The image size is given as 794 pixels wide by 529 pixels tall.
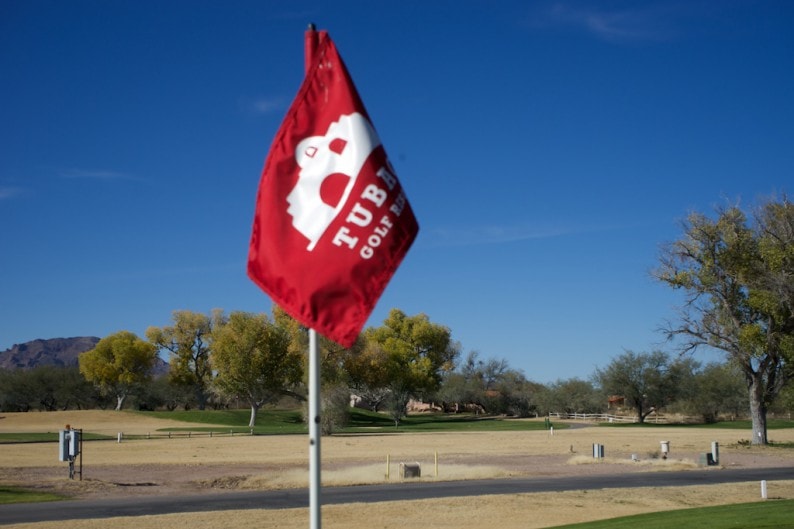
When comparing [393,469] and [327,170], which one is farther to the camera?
[393,469]

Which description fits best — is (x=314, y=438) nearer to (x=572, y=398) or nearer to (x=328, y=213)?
(x=328, y=213)

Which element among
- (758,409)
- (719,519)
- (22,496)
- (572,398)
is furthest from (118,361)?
(719,519)

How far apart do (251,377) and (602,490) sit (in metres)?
→ 62.3

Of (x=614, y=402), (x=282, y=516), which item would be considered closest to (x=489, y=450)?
(x=282, y=516)

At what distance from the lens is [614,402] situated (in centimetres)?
12900

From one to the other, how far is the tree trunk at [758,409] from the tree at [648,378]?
4864 cm

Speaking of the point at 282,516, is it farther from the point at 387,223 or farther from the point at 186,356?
the point at 186,356

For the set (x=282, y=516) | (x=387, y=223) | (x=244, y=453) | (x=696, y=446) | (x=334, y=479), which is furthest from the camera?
(x=696, y=446)

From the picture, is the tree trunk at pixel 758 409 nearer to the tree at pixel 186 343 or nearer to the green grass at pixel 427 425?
the green grass at pixel 427 425

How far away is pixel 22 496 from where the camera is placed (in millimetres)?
28297

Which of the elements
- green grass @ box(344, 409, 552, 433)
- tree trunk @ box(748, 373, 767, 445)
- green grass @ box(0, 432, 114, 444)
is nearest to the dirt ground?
tree trunk @ box(748, 373, 767, 445)

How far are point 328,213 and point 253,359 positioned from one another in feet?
273

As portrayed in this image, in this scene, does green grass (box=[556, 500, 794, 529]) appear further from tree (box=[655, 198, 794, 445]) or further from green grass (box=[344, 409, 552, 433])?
green grass (box=[344, 409, 552, 433])

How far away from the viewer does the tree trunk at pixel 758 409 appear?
51.8m
